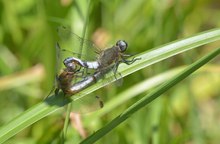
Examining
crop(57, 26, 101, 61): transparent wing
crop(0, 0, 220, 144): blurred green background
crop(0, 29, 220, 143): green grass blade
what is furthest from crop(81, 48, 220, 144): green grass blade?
crop(0, 0, 220, 144): blurred green background

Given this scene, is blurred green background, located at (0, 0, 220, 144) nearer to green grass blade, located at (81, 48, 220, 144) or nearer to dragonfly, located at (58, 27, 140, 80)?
dragonfly, located at (58, 27, 140, 80)

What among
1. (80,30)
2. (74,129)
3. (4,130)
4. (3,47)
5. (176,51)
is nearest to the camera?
(4,130)

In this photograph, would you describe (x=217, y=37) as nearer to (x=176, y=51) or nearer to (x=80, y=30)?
(x=176, y=51)

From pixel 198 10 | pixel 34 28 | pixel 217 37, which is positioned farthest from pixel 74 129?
pixel 198 10

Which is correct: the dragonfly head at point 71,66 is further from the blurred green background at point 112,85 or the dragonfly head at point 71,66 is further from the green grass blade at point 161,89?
the blurred green background at point 112,85

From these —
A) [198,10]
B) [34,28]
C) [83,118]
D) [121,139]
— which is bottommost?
[121,139]

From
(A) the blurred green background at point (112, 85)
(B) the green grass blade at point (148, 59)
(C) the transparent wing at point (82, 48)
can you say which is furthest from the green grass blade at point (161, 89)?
(A) the blurred green background at point (112, 85)

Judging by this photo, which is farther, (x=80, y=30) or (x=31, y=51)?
(x=31, y=51)
